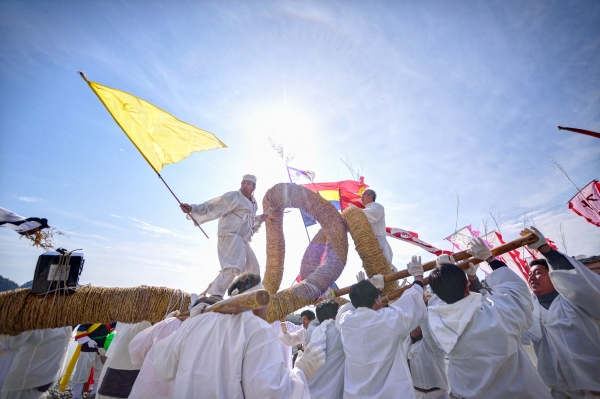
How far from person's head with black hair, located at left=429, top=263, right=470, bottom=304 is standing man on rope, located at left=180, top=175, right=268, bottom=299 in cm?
302

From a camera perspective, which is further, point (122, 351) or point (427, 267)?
point (122, 351)

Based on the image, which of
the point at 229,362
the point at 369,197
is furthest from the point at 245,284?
the point at 369,197

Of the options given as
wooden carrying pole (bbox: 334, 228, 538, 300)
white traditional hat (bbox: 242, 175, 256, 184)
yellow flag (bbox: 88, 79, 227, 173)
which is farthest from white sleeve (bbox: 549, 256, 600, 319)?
yellow flag (bbox: 88, 79, 227, 173)

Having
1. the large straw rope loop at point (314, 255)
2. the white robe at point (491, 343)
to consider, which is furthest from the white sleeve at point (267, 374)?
the large straw rope loop at point (314, 255)

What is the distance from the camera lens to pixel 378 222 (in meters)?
5.98

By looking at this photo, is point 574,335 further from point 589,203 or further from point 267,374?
point 589,203

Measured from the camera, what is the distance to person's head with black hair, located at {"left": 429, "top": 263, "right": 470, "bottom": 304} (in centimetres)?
293

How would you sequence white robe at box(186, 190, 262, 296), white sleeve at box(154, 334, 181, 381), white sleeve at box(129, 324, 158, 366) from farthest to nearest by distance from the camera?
1. white robe at box(186, 190, 262, 296)
2. white sleeve at box(129, 324, 158, 366)
3. white sleeve at box(154, 334, 181, 381)

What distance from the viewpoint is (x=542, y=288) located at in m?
3.78

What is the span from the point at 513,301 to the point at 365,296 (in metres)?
1.42

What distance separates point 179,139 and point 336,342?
415 centimetres

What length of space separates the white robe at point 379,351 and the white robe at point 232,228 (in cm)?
228

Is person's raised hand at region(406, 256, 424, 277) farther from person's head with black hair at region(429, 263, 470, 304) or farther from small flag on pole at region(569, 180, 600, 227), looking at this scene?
small flag on pole at region(569, 180, 600, 227)

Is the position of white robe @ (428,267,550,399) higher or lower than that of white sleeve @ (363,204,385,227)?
lower
